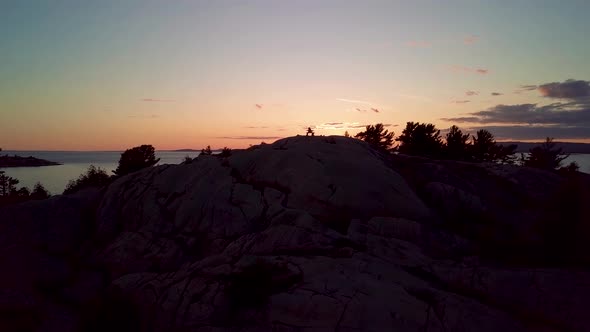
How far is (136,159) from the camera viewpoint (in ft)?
103

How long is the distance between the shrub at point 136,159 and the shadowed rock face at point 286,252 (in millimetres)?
8930

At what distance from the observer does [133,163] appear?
1217 inches

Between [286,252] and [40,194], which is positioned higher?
[286,252]

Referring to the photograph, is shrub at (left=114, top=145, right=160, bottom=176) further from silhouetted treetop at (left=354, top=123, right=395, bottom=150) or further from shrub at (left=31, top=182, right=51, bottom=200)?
silhouetted treetop at (left=354, top=123, right=395, bottom=150)

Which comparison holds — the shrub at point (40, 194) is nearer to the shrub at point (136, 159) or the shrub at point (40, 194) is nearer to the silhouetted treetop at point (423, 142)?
the shrub at point (136, 159)

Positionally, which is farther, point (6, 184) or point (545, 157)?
point (6, 184)

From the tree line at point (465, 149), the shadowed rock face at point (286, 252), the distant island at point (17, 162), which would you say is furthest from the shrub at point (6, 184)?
the distant island at point (17, 162)

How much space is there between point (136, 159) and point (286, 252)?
2458 centimetres

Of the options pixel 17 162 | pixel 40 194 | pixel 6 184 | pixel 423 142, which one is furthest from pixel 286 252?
pixel 17 162

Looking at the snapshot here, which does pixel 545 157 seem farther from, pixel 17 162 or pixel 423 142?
pixel 17 162

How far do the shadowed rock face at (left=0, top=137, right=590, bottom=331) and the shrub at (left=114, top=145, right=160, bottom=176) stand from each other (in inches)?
352

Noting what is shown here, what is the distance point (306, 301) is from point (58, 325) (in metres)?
9.52

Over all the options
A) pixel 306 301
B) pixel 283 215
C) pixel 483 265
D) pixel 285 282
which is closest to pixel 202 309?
pixel 285 282

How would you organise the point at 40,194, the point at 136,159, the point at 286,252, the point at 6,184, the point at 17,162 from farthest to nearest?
1. the point at 17,162
2. the point at 6,184
3. the point at 40,194
4. the point at 136,159
5. the point at 286,252
